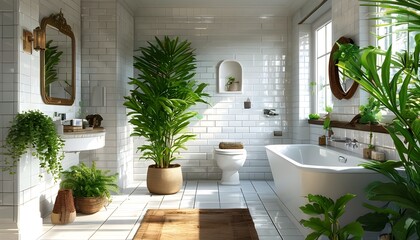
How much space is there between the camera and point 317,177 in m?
2.96

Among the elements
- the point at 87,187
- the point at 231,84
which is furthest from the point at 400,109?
the point at 231,84

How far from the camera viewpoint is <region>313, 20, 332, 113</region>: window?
5569 millimetres

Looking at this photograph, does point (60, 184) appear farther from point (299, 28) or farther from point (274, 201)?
point (299, 28)

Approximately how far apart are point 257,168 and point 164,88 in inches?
91.4

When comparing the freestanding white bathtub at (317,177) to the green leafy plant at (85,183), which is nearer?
the freestanding white bathtub at (317,177)

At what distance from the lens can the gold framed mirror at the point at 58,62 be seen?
4.18m

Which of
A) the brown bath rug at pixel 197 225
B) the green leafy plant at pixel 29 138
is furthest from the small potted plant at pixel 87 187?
the green leafy plant at pixel 29 138

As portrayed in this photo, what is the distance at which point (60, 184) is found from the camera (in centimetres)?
432

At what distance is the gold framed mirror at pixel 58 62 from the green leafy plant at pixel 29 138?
A: 717mm

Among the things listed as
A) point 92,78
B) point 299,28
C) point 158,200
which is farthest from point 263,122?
point 92,78

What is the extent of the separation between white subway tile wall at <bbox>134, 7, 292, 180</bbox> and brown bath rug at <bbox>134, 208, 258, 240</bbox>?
2.09 m

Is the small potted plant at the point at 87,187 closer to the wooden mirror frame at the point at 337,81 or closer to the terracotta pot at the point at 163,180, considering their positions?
the terracotta pot at the point at 163,180

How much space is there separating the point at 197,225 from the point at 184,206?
0.83 meters

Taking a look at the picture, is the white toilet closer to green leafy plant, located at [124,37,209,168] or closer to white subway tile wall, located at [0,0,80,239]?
green leafy plant, located at [124,37,209,168]
